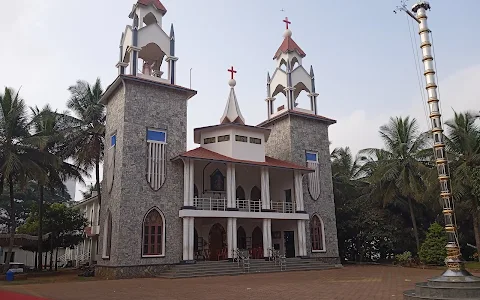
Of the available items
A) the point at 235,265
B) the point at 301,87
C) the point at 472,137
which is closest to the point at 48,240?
the point at 235,265

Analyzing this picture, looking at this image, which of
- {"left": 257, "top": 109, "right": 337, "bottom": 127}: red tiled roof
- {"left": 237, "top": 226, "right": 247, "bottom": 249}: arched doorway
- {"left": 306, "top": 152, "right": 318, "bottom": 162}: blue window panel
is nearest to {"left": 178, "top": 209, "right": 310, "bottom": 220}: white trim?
{"left": 237, "top": 226, "right": 247, "bottom": 249}: arched doorway

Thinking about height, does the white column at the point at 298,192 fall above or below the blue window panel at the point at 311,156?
below

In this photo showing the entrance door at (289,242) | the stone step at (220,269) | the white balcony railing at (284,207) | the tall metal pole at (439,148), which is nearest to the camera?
the tall metal pole at (439,148)

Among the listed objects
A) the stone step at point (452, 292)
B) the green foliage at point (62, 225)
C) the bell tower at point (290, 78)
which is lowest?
the stone step at point (452, 292)

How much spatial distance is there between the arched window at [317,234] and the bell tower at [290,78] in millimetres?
7106

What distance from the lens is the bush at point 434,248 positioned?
73.6 feet

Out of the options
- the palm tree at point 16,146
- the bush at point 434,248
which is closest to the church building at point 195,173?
the palm tree at point 16,146

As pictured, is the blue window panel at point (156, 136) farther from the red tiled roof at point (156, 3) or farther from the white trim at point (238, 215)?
the red tiled roof at point (156, 3)

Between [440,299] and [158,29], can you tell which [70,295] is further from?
[158,29]

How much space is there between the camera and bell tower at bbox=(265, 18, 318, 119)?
27.3 m

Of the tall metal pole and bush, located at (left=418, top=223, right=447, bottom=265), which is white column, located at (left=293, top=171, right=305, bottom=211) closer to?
bush, located at (left=418, top=223, right=447, bottom=265)

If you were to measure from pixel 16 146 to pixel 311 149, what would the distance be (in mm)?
16772

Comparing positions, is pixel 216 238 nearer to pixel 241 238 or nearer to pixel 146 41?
pixel 241 238

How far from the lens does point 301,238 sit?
23328 mm
